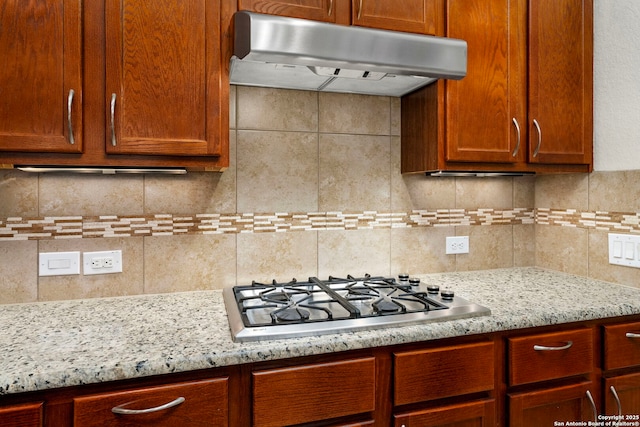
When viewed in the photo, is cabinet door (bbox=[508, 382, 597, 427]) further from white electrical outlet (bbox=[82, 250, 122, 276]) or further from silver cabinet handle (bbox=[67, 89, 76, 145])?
silver cabinet handle (bbox=[67, 89, 76, 145])

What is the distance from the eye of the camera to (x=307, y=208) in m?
1.88

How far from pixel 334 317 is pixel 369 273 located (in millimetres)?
697

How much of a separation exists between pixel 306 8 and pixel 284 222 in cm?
85

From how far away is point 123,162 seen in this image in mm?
1354

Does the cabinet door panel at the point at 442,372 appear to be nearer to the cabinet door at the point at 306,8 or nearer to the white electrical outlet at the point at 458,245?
the white electrical outlet at the point at 458,245

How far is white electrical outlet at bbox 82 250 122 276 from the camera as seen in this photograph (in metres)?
1.61

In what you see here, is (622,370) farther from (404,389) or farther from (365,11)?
(365,11)

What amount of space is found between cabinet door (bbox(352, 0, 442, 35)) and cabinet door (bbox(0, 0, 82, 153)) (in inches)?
37.0

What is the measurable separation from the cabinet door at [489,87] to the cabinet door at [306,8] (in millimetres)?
455

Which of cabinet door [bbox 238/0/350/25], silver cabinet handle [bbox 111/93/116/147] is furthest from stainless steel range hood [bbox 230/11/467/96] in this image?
silver cabinet handle [bbox 111/93/116/147]

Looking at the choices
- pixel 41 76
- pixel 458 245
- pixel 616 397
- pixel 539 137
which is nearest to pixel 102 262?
pixel 41 76

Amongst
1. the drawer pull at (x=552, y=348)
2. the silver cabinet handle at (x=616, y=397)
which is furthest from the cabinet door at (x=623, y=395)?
the drawer pull at (x=552, y=348)

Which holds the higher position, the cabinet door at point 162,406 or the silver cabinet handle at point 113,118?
the silver cabinet handle at point 113,118

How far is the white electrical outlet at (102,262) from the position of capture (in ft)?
5.27
